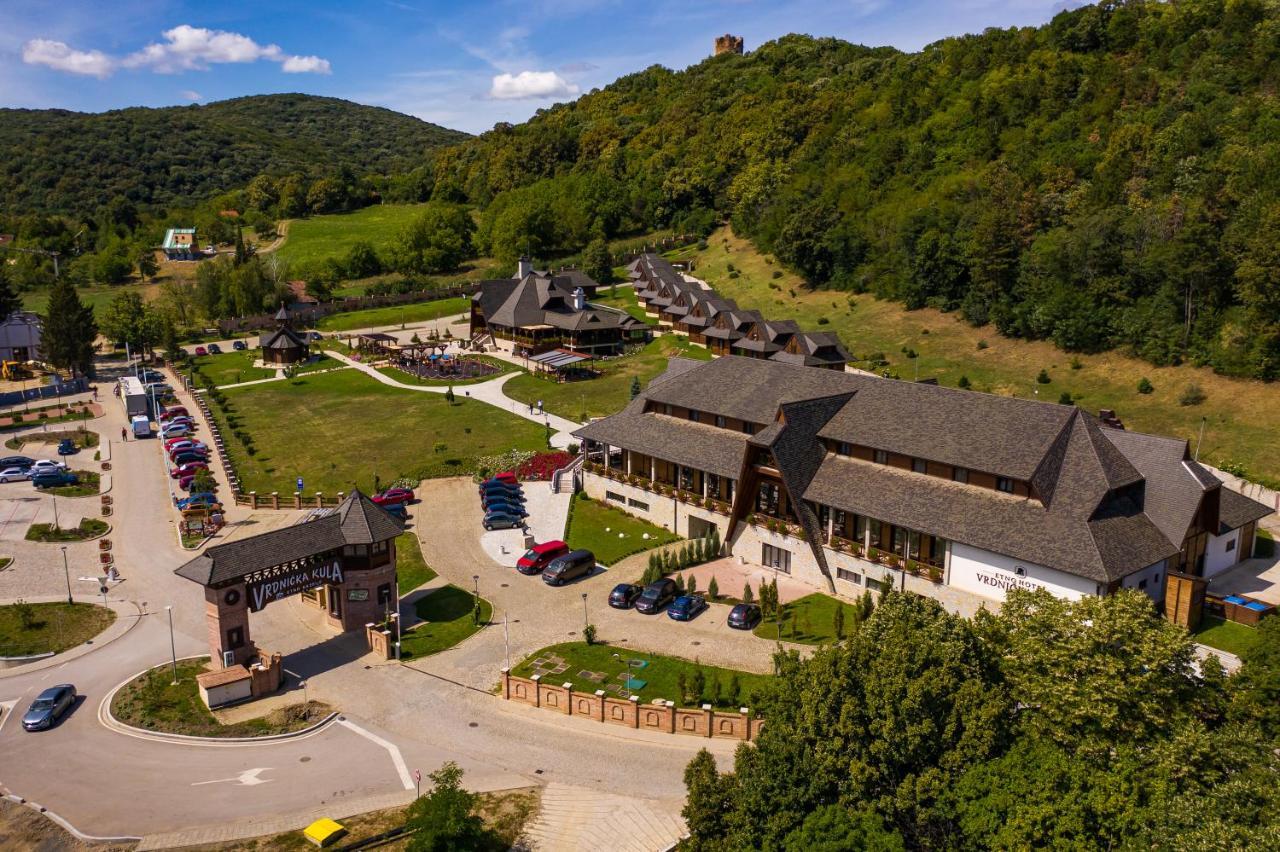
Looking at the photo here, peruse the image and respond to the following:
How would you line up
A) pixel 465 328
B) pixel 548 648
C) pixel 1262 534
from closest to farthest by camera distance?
pixel 548 648 → pixel 1262 534 → pixel 465 328

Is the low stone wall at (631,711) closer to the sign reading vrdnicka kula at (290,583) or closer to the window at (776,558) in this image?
the sign reading vrdnicka kula at (290,583)

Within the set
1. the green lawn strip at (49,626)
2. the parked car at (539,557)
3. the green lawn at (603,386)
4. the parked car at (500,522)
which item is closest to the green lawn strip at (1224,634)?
the parked car at (539,557)

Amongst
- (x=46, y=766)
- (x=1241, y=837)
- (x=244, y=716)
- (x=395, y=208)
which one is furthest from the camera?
(x=395, y=208)

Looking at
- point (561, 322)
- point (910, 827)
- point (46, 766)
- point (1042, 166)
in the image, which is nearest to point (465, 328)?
point (561, 322)

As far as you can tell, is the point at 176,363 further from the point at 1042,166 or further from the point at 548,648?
the point at 1042,166

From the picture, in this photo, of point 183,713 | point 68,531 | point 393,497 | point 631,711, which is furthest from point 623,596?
point 68,531

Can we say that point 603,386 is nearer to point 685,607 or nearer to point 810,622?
point 685,607
